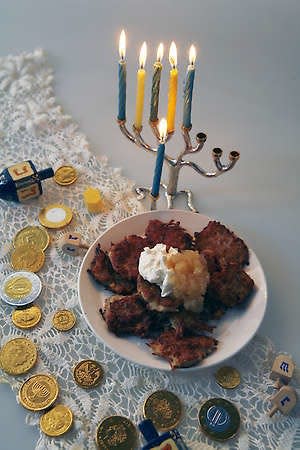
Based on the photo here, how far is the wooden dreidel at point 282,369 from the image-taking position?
1.15 metres

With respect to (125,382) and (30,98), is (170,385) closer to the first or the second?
(125,382)

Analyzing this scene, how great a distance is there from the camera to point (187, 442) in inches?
44.4

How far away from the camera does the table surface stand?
58.3 inches

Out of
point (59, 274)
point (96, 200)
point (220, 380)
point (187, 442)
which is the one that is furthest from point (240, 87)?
point (187, 442)

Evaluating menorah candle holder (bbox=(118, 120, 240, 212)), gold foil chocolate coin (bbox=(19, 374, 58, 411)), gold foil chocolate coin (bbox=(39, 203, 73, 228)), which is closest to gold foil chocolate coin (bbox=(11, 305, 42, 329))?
gold foil chocolate coin (bbox=(19, 374, 58, 411))

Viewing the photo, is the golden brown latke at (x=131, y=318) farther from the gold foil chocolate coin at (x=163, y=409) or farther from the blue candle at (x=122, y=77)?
the blue candle at (x=122, y=77)

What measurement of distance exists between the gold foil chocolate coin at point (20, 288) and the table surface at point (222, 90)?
16.5 inches

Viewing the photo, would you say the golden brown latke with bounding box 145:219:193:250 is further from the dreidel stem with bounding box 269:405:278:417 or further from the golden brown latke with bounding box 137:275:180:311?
the dreidel stem with bounding box 269:405:278:417

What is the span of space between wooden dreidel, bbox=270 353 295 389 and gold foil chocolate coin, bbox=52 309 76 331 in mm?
446

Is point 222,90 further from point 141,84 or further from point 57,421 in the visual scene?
point 57,421

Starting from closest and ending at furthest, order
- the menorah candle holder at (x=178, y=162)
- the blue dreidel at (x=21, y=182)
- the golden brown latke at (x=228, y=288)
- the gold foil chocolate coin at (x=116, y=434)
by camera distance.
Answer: the gold foil chocolate coin at (x=116, y=434), the golden brown latke at (x=228, y=288), the menorah candle holder at (x=178, y=162), the blue dreidel at (x=21, y=182)

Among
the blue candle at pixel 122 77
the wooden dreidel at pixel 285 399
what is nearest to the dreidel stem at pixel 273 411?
the wooden dreidel at pixel 285 399

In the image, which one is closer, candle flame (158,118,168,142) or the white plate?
the white plate

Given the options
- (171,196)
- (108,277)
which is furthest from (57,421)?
(171,196)
